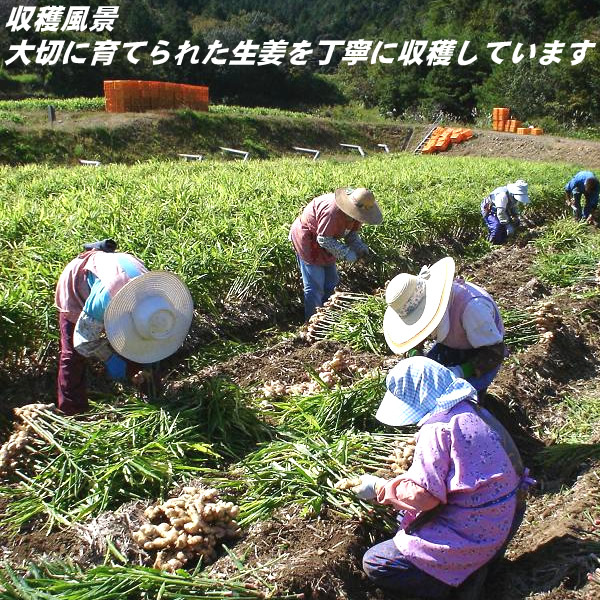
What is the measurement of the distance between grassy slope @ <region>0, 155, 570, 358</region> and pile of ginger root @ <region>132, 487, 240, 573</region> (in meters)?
2.10

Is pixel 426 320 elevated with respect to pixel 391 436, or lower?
elevated

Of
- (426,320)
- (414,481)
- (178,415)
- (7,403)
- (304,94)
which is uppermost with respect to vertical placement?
(304,94)

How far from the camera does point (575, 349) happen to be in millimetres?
5141

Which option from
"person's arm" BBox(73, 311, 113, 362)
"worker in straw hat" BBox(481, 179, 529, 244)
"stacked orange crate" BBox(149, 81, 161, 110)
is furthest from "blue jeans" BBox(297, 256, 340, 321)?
"stacked orange crate" BBox(149, 81, 161, 110)

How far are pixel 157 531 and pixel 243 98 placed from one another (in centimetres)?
3769

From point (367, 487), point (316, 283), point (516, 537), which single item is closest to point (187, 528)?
point (367, 487)

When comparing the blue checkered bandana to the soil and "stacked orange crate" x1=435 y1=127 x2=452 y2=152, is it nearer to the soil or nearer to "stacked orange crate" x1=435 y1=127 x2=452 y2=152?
the soil

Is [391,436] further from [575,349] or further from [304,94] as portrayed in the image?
[304,94]

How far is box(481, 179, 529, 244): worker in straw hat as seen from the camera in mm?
9031

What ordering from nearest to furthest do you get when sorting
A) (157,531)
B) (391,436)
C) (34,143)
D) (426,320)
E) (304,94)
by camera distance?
1. (157,531)
2. (426,320)
3. (391,436)
4. (34,143)
5. (304,94)

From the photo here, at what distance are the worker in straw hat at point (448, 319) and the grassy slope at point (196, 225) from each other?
2.45 m

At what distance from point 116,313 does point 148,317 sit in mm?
158

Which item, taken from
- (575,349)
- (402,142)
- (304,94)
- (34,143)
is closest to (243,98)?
(304,94)

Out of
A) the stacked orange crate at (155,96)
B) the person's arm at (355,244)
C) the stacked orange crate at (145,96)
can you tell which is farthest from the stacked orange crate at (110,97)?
the person's arm at (355,244)
